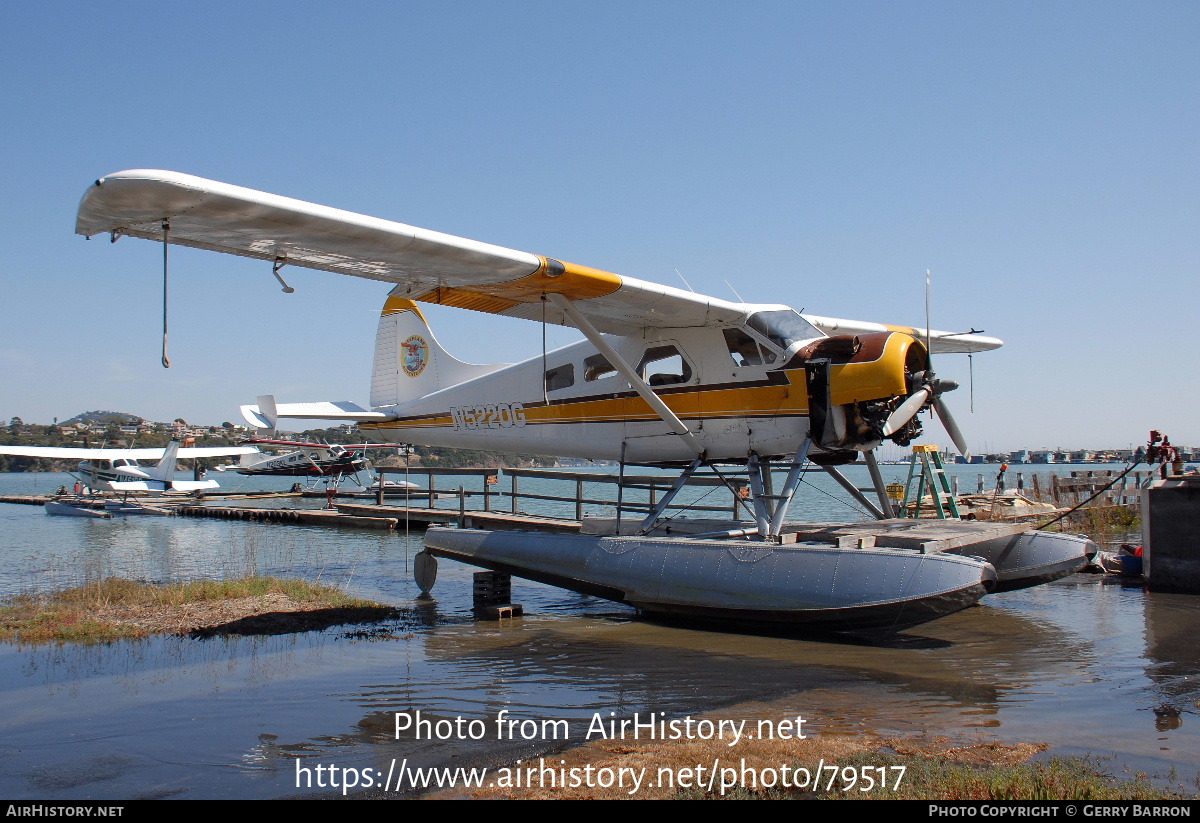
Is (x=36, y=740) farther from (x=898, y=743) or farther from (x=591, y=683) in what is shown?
(x=898, y=743)

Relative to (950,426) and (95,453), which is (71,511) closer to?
(95,453)

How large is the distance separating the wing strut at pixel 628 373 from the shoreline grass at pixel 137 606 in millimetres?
3754

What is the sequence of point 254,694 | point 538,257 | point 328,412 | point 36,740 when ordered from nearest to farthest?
point 36,740, point 254,694, point 538,257, point 328,412

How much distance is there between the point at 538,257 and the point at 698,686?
410cm

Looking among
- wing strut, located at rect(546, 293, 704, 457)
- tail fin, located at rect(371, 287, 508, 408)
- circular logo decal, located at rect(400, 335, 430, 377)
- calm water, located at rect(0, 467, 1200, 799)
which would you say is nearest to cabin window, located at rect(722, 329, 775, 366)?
wing strut, located at rect(546, 293, 704, 457)

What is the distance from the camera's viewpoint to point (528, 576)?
903 cm

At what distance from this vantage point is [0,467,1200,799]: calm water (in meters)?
4.24

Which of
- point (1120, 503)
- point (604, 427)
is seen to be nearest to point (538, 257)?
point (604, 427)

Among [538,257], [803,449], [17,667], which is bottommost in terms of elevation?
[17,667]

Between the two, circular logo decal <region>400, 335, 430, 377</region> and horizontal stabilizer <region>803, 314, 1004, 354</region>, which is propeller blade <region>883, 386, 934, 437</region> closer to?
horizontal stabilizer <region>803, 314, 1004, 354</region>

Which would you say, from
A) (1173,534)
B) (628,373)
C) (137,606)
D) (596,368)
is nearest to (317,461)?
(137,606)

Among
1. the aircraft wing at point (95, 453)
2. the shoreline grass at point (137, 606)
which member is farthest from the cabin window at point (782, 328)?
the aircraft wing at point (95, 453)
